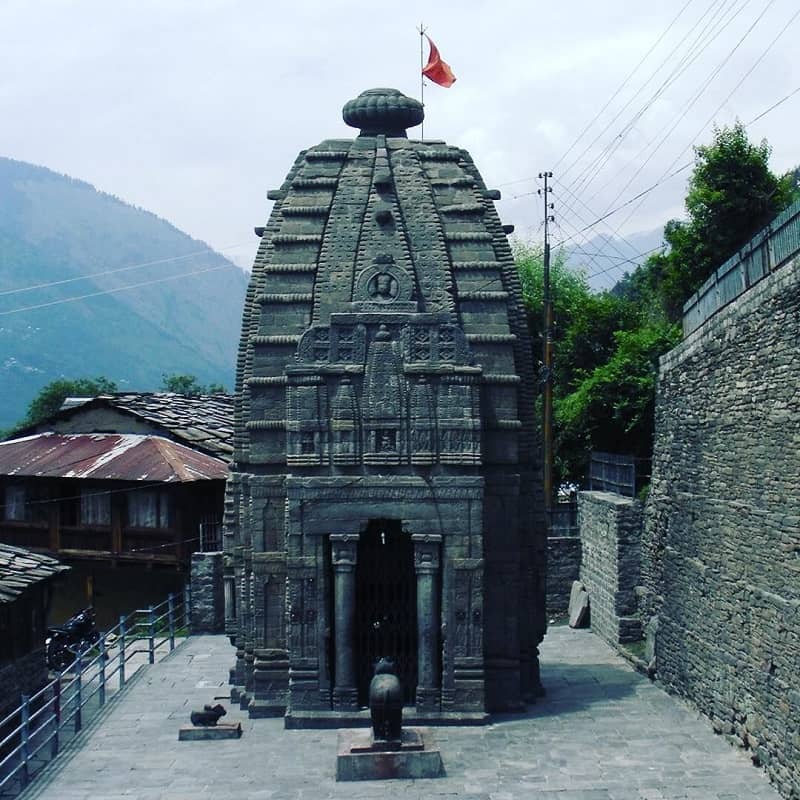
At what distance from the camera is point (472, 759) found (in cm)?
1753

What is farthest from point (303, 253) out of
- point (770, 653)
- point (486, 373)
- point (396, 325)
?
point (770, 653)

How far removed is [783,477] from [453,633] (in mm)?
6526

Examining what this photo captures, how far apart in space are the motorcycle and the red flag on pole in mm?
14271

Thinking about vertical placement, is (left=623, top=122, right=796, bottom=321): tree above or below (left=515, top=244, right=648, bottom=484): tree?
above

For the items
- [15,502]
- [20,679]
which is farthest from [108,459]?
[20,679]

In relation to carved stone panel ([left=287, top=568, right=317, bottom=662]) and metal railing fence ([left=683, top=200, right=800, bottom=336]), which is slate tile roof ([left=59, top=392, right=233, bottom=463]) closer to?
carved stone panel ([left=287, top=568, right=317, bottom=662])

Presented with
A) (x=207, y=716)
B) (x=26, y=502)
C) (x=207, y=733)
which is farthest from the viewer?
(x=26, y=502)

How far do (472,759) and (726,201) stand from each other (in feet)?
68.8

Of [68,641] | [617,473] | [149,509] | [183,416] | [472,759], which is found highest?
[183,416]

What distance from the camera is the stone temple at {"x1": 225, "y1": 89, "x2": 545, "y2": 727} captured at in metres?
19.8

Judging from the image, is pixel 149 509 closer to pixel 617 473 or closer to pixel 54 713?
pixel 617 473

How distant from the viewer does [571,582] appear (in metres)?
31.0

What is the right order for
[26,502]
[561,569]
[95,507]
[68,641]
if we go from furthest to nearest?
[26,502], [95,507], [561,569], [68,641]

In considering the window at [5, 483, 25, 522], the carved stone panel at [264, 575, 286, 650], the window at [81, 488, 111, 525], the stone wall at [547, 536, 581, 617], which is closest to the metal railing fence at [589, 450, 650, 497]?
the stone wall at [547, 536, 581, 617]
